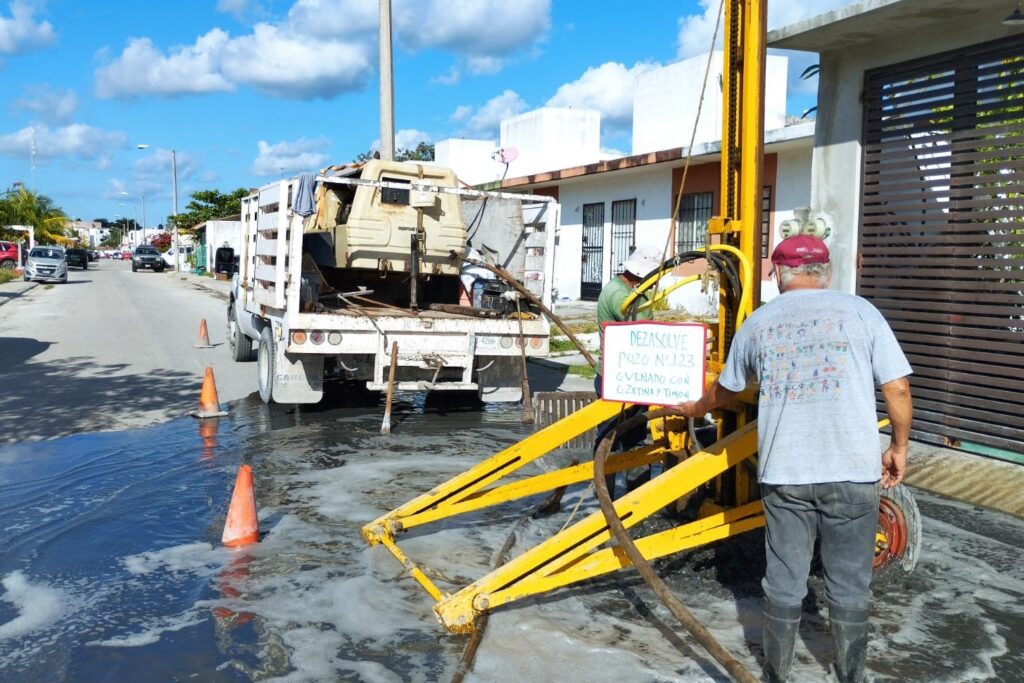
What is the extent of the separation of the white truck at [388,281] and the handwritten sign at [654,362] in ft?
16.2

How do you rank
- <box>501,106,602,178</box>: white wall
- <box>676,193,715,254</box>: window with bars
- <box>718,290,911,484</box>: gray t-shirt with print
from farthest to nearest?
<box>501,106,602,178</box>: white wall → <box>676,193,715,254</box>: window with bars → <box>718,290,911,484</box>: gray t-shirt with print

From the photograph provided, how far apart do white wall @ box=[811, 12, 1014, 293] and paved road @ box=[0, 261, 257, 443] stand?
691cm

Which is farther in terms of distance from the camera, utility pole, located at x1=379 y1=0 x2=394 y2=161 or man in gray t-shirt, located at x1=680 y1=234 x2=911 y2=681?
utility pole, located at x1=379 y1=0 x2=394 y2=161

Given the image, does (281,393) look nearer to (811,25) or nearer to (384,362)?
(384,362)

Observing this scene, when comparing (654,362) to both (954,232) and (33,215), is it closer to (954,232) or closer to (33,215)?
(954,232)

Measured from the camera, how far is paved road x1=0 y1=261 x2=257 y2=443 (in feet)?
30.6

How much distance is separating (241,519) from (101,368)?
26.7 feet

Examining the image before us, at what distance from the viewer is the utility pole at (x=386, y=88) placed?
17.5 meters

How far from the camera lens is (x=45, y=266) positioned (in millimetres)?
38094

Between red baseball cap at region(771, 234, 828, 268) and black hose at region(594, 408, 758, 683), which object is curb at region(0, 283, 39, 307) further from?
red baseball cap at region(771, 234, 828, 268)

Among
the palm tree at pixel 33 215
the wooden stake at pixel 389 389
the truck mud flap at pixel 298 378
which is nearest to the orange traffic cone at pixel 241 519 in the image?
the wooden stake at pixel 389 389

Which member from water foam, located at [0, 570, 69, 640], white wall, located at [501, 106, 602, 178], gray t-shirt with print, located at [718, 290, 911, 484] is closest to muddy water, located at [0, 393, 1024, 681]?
water foam, located at [0, 570, 69, 640]

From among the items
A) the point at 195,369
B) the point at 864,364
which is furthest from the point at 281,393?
the point at 864,364

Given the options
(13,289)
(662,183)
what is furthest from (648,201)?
(13,289)
